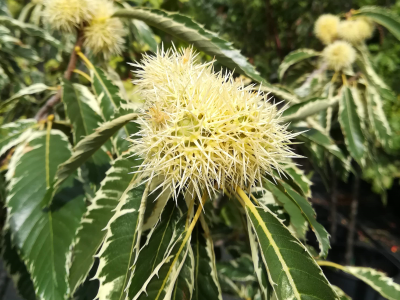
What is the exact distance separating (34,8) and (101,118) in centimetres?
80

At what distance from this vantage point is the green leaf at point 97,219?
38cm

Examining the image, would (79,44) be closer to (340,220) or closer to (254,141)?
(254,141)

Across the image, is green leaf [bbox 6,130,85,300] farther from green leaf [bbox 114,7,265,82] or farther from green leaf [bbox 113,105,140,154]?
green leaf [bbox 114,7,265,82]

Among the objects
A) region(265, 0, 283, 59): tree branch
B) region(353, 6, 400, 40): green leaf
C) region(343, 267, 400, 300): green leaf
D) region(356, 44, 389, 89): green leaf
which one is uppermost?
region(265, 0, 283, 59): tree branch

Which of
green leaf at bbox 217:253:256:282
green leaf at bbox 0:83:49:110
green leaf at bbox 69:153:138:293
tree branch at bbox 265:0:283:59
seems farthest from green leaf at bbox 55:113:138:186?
tree branch at bbox 265:0:283:59

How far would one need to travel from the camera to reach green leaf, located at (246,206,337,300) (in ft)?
0.90

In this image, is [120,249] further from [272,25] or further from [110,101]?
[272,25]

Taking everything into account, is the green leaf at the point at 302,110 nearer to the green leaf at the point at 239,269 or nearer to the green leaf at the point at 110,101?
the green leaf at the point at 110,101

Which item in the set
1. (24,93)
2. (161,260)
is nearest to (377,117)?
(161,260)

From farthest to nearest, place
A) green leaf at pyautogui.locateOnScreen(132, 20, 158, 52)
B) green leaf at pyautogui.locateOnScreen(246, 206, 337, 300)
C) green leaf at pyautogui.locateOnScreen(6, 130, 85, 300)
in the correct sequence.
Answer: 1. green leaf at pyautogui.locateOnScreen(132, 20, 158, 52)
2. green leaf at pyautogui.locateOnScreen(6, 130, 85, 300)
3. green leaf at pyautogui.locateOnScreen(246, 206, 337, 300)

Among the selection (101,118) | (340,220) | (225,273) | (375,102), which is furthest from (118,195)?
(340,220)

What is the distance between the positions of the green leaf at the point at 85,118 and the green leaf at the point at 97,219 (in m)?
0.10

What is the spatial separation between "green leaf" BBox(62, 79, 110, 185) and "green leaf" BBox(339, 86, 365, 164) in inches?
25.7

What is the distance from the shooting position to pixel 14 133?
0.53 meters
